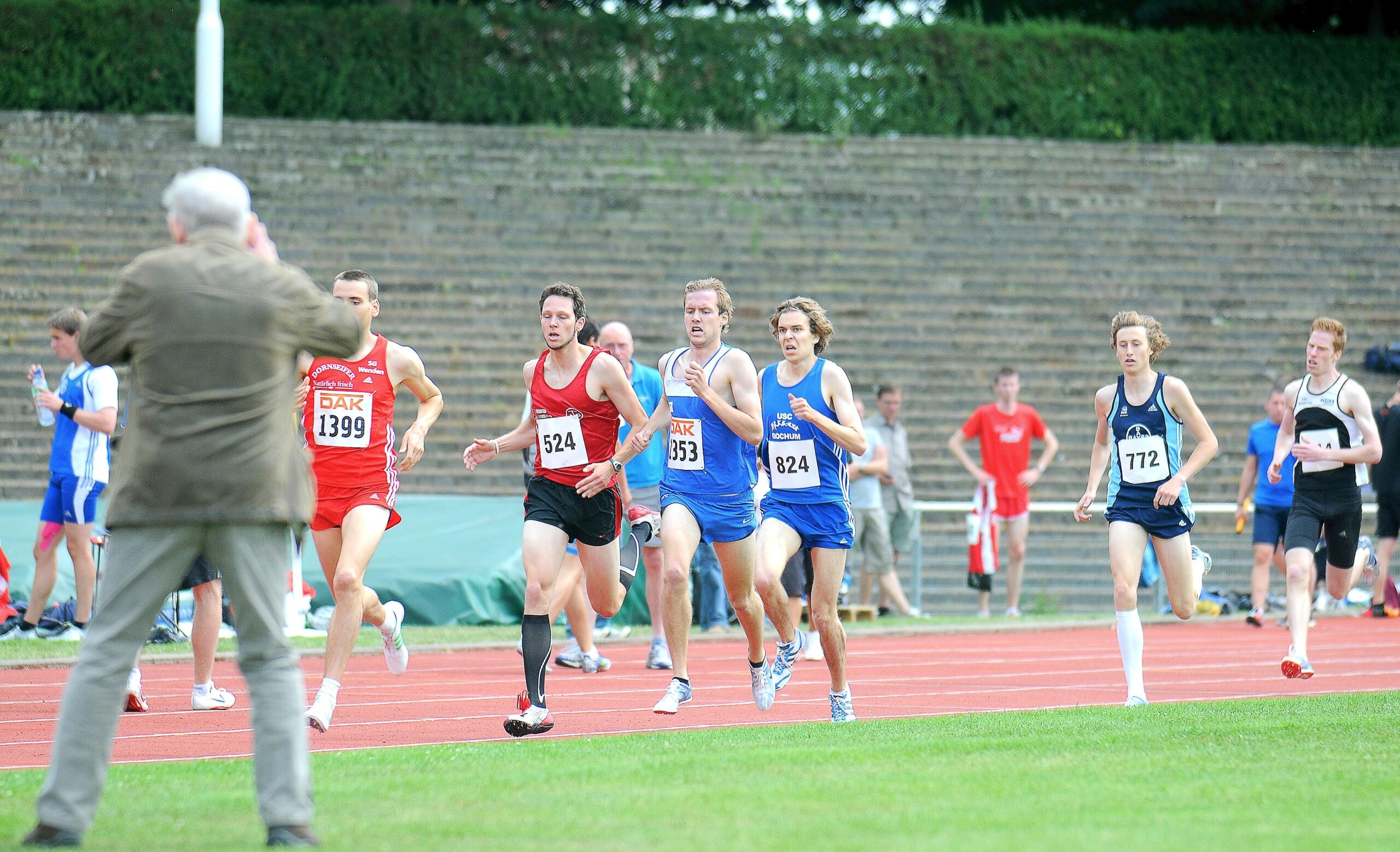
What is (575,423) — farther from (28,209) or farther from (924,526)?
(28,209)

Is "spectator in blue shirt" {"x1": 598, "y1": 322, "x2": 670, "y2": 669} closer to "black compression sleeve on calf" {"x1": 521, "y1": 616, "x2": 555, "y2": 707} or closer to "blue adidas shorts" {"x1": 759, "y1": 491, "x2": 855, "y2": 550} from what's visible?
"blue adidas shorts" {"x1": 759, "y1": 491, "x2": 855, "y2": 550}

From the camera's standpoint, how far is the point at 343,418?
8.58 m

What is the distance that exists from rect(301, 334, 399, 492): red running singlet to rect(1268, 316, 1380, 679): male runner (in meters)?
5.94

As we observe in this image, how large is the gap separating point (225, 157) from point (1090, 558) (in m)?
15.8

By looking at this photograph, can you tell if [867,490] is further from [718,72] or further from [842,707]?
[718,72]

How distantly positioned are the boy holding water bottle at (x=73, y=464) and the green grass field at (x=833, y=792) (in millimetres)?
5917

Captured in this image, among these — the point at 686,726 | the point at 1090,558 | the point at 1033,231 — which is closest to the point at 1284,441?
the point at 686,726

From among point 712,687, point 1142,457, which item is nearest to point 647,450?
point 712,687

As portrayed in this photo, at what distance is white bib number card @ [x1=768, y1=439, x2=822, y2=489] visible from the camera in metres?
8.73

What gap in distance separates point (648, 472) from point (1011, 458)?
5762 millimetres

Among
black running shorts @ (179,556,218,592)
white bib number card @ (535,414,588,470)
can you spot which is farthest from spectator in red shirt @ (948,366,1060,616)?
black running shorts @ (179,556,218,592)

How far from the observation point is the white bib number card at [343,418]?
8539 millimetres

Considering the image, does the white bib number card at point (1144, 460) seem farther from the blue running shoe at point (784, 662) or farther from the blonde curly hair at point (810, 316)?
the blue running shoe at point (784, 662)

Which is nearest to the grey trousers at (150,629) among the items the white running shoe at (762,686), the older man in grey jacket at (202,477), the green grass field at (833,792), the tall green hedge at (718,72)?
the older man in grey jacket at (202,477)
